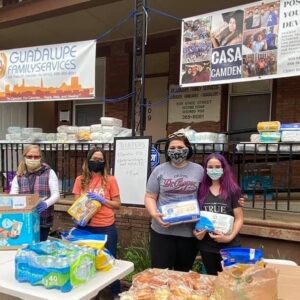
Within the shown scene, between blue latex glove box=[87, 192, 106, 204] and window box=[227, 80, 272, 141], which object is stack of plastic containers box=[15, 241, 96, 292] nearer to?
blue latex glove box=[87, 192, 106, 204]

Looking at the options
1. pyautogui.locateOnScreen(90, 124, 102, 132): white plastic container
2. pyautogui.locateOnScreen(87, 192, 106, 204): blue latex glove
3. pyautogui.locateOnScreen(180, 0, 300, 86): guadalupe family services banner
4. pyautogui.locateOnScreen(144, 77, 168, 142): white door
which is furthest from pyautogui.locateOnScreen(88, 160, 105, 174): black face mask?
pyautogui.locateOnScreen(144, 77, 168, 142): white door

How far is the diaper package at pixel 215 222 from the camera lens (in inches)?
115

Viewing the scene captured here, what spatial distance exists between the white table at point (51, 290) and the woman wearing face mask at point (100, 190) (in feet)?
3.41

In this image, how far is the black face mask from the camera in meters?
3.70

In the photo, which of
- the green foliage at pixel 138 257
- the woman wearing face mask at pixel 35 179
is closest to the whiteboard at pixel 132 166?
the green foliage at pixel 138 257

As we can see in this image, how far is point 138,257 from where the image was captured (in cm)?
476

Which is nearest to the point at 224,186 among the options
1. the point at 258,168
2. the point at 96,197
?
the point at 96,197

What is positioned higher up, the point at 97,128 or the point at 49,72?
the point at 49,72

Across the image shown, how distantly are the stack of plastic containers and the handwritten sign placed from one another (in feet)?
17.4

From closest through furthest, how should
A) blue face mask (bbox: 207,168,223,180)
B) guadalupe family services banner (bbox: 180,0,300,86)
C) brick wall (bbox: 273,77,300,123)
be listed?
blue face mask (bbox: 207,168,223,180) → guadalupe family services banner (bbox: 180,0,300,86) → brick wall (bbox: 273,77,300,123)

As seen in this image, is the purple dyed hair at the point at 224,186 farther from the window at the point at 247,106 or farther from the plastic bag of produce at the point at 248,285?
the window at the point at 247,106

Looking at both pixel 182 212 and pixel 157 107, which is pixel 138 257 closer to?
pixel 182 212

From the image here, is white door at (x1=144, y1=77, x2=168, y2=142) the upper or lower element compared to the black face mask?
upper

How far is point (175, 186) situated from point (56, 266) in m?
1.31
